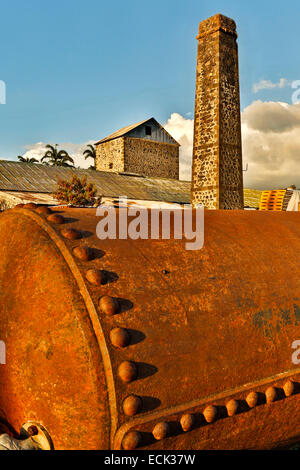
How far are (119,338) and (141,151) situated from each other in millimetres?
31472

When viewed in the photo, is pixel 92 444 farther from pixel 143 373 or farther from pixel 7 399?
pixel 7 399

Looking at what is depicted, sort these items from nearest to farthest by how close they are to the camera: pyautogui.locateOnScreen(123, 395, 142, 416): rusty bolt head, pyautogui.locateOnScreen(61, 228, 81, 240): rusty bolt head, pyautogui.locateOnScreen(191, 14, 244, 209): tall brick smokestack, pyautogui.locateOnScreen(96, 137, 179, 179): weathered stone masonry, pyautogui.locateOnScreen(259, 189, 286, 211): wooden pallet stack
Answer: pyautogui.locateOnScreen(123, 395, 142, 416): rusty bolt head, pyautogui.locateOnScreen(61, 228, 81, 240): rusty bolt head, pyautogui.locateOnScreen(259, 189, 286, 211): wooden pallet stack, pyautogui.locateOnScreen(191, 14, 244, 209): tall brick smokestack, pyautogui.locateOnScreen(96, 137, 179, 179): weathered stone masonry

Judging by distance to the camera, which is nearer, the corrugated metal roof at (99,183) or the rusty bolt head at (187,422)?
the rusty bolt head at (187,422)

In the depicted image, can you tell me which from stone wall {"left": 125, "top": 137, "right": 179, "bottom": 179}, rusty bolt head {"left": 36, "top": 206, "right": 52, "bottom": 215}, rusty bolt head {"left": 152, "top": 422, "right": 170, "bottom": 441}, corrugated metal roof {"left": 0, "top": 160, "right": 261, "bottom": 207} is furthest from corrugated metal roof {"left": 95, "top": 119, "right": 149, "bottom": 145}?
rusty bolt head {"left": 152, "top": 422, "right": 170, "bottom": 441}

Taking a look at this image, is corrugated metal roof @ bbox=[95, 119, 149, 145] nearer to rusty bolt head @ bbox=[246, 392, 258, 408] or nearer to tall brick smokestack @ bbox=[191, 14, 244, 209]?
tall brick smokestack @ bbox=[191, 14, 244, 209]

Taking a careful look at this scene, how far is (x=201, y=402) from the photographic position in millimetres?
1297

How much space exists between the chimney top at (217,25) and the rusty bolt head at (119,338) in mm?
16922

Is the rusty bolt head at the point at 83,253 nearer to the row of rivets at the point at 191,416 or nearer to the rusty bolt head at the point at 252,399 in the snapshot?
the row of rivets at the point at 191,416

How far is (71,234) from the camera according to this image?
1.42 meters

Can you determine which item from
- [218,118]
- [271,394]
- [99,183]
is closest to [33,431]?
[271,394]

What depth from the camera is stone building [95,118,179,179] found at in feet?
102

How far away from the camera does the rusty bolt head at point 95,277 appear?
127cm

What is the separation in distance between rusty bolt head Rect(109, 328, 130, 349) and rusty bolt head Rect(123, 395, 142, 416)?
17cm

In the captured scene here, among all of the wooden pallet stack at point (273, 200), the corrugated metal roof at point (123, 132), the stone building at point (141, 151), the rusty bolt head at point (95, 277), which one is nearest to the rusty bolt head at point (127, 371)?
the rusty bolt head at point (95, 277)
